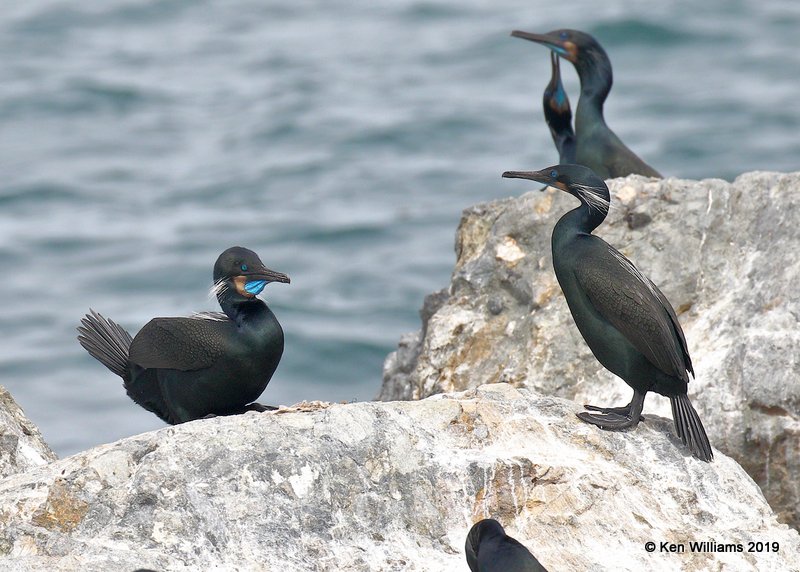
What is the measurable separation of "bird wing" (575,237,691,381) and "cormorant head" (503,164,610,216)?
197 millimetres

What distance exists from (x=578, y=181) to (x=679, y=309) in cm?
135

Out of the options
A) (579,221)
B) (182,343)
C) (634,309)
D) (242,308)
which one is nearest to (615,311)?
(634,309)

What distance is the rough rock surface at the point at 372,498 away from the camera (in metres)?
4.60

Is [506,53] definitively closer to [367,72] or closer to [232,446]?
[367,72]

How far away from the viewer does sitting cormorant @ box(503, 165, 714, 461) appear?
5637 millimetres

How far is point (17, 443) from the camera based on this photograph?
562 cm

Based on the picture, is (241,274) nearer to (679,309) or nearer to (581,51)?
(679,309)

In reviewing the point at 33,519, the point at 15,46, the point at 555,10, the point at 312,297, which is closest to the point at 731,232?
the point at 33,519

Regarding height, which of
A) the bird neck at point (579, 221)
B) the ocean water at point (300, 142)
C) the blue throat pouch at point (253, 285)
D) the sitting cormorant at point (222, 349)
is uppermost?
the bird neck at point (579, 221)

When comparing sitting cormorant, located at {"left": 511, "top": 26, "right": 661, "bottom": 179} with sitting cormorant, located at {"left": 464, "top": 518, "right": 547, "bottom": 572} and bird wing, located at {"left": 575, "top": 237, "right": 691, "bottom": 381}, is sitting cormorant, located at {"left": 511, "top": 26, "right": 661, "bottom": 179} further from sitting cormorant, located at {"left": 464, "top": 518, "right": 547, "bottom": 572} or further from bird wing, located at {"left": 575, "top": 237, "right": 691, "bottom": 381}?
sitting cormorant, located at {"left": 464, "top": 518, "right": 547, "bottom": 572}

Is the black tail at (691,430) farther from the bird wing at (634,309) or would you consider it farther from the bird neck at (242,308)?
the bird neck at (242,308)

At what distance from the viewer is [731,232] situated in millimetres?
7113

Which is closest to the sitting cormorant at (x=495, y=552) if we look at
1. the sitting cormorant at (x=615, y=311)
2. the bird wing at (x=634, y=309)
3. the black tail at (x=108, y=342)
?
the sitting cormorant at (x=615, y=311)

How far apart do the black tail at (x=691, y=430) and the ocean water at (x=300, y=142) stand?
22.5 ft
